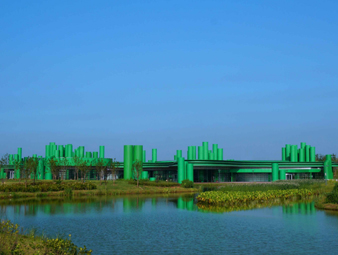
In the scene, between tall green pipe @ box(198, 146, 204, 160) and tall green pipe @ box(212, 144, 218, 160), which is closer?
tall green pipe @ box(198, 146, 204, 160)

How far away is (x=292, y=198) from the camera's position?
4106 centimetres

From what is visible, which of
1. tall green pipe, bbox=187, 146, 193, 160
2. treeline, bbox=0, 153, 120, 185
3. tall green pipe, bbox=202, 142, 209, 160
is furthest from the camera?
tall green pipe, bbox=187, 146, 193, 160

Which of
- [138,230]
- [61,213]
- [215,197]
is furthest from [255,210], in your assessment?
[61,213]

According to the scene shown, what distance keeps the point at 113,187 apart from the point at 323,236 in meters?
37.5

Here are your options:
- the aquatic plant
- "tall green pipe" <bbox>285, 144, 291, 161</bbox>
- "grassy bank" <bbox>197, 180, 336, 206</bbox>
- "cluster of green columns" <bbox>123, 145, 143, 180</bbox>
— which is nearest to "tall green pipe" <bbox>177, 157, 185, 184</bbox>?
"cluster of green columns" <bbox>123, 145, 143, 180</bbox>

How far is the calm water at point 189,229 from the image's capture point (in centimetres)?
1683

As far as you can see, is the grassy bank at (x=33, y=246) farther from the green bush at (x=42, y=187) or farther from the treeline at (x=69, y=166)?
the treeline at (x=69, y=166)

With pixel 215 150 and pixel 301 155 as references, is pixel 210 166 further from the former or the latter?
pixel 301 155

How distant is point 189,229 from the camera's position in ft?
70.9

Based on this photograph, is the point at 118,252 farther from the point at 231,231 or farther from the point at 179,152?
the point at 179,152

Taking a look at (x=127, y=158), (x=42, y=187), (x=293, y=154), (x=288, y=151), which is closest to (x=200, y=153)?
(x=127, y=158)

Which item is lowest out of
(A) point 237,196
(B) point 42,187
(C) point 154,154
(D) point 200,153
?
(A) point 237,196

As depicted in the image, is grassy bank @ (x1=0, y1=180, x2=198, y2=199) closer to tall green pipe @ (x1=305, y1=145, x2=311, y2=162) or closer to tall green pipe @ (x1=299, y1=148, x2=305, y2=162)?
tall green pipe @ (x1=299, y1=148, x2=305, y2=162)

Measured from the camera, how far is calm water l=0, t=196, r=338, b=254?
1683 cm
